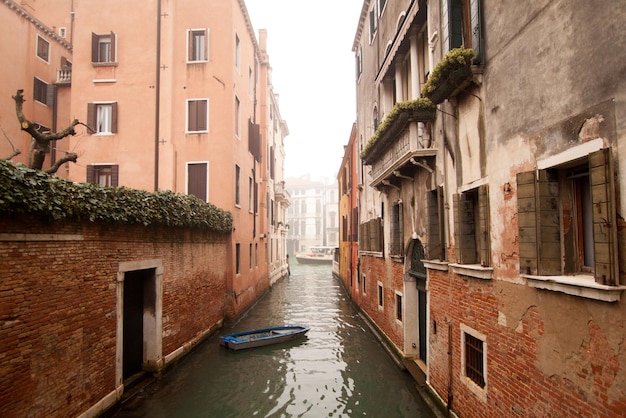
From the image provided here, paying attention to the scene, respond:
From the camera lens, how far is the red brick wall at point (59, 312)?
17.4 feet

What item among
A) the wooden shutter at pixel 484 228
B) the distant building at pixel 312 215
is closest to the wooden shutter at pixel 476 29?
the wooden shutter at pixel 484 228

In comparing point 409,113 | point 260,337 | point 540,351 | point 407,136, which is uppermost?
point 409,113

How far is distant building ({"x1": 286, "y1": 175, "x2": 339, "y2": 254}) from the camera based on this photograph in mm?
73625

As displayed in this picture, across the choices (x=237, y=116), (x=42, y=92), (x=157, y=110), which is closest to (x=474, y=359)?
(x=237, y=116)

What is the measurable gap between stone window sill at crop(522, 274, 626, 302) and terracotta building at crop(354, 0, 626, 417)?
2 cm

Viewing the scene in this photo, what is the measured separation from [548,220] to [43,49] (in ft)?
68.8

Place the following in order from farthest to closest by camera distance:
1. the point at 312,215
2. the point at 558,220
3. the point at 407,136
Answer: the point at 312,215, the point at 407,136, the point at 558,220

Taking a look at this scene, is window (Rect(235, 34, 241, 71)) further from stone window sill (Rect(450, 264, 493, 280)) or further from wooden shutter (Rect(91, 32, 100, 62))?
stone window sill (Rect(450, 264, 493, 280))

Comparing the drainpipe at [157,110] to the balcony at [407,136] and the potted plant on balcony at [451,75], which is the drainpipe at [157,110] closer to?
the balcony at [407,136]

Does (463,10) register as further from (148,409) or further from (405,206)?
(148,409)

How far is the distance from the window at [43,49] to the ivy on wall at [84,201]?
12.1m

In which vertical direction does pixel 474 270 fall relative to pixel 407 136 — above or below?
below

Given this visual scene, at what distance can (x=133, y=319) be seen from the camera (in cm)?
968

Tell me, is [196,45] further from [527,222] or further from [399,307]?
[527,222]
